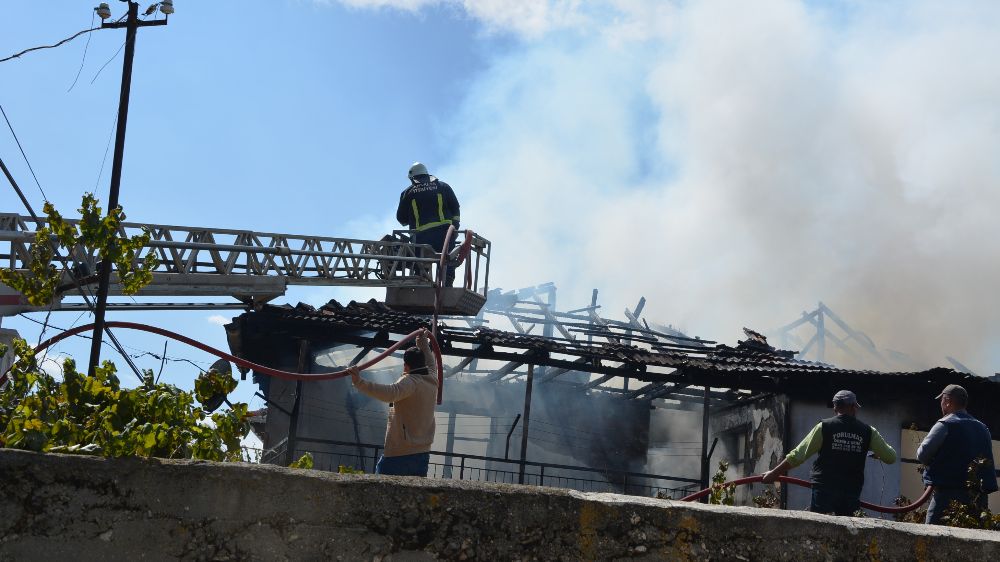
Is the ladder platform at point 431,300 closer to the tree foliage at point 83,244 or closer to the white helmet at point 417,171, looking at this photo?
the white helmet at point 417,171

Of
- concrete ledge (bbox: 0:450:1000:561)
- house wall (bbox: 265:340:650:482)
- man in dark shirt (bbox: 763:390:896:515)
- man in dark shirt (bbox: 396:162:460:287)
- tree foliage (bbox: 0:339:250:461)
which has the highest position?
man in dark shirt (bbox: 396:162:460:287)

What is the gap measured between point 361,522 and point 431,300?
1306cm

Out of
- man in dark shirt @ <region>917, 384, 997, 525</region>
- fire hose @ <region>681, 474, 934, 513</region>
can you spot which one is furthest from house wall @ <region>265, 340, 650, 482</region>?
fire hose @ <region>681, 474, 934, 513</region>

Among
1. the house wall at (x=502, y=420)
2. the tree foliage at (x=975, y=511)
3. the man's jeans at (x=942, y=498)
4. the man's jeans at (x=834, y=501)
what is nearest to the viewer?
the tree foliage at (x=975, y=511)

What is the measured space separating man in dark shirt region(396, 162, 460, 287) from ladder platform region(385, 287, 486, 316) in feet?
1.32

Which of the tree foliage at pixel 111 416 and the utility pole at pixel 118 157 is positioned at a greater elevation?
the utility pole at pixel 118 157

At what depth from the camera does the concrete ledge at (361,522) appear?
3.22 m

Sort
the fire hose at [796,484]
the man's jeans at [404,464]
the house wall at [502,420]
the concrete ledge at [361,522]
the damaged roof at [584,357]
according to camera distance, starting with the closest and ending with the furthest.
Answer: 1. the concrete ledge at [361,522]
2. the fire hose at [796,484]
3. the man's jeans at [404,464]
4. the damaged roof at [584,357]
5. the house wall at [502,420]

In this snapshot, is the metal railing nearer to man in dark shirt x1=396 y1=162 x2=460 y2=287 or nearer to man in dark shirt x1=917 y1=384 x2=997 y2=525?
man in dark shirt x1=396 y1=162 x2=460 y2=287

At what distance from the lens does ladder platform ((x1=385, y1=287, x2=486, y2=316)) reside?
50.8 ft

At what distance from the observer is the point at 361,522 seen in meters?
3.34

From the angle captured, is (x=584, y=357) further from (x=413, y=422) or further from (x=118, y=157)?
(x=118, y=157)

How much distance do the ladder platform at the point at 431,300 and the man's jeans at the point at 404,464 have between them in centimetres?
873

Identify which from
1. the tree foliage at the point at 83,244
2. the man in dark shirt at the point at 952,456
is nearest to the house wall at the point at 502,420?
the man in dark shirt at the point at 952,456
